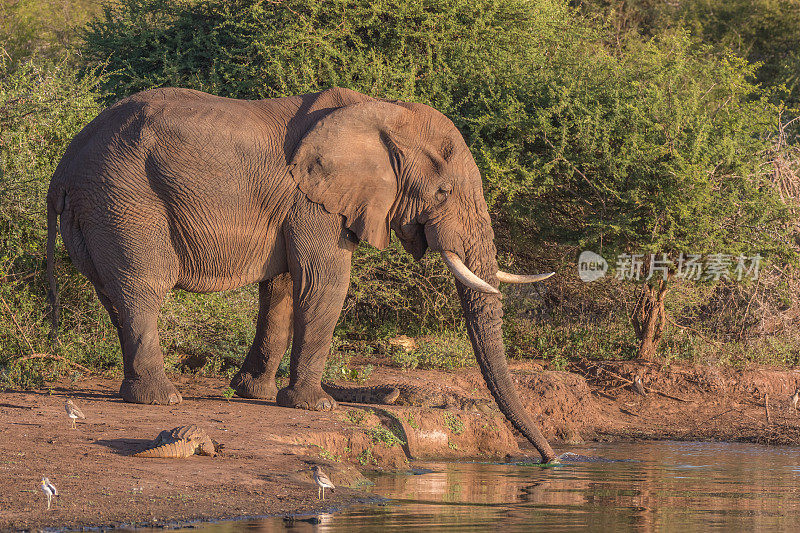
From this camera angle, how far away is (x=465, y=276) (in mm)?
9672

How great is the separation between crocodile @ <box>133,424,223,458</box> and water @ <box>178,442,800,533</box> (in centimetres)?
128

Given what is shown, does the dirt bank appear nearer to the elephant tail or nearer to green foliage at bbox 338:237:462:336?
the elephant tail

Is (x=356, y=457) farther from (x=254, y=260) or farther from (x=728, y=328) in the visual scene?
(x=728, y=328)

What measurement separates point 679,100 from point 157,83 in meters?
7.69

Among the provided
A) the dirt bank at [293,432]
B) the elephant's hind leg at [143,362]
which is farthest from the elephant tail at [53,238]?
the elephant's hind leg at [143,362]

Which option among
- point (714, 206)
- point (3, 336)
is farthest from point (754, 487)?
point (3, 336)

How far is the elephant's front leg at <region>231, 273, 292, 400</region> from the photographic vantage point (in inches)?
414

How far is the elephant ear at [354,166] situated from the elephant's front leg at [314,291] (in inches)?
6.9

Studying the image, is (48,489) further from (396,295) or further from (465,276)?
(396,295)

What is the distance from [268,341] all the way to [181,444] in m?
2.78

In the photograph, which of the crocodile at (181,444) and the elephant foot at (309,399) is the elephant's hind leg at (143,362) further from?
the crocodile at (181,444)

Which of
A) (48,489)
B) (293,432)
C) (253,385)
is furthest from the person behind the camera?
(253,385)

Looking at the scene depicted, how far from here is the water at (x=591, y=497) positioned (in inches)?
267

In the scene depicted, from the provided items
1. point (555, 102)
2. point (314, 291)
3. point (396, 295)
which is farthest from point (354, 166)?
point (396, 295)
